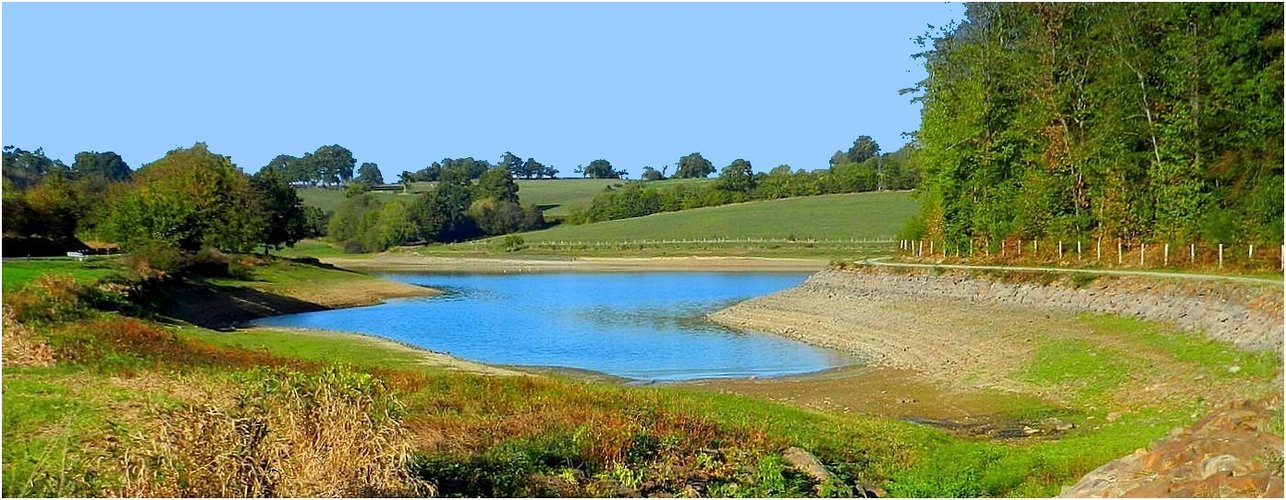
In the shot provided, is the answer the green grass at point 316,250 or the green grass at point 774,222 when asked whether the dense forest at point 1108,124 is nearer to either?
the green grass at point 774,222

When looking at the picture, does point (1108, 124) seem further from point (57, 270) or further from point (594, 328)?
point (57, 270)


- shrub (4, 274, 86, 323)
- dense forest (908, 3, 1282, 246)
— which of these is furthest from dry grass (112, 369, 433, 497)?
dense forest (908, 3, 1282, 246)

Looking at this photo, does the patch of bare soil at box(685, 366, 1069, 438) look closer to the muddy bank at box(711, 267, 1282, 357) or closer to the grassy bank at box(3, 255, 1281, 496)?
the grassy bank at box(3, 255, 1281, 496)

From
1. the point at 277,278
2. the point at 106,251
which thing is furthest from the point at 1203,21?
the point at 106,251

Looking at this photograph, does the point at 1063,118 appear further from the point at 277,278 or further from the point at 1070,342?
the point at 277,278

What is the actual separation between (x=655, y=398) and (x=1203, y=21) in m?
26.1

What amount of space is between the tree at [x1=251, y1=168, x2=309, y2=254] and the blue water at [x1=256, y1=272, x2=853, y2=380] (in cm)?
1436

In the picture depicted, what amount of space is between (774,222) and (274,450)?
13057 centimetres

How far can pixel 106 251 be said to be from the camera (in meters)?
73.2

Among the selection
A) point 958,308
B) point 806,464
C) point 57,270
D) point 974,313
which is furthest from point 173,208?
point 806,464

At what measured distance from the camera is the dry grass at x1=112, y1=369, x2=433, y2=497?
9.66 m

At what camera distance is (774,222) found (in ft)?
456

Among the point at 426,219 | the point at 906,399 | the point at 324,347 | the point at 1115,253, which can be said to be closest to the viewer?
the point at 906,399

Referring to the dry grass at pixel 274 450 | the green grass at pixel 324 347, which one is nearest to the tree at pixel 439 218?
the green grass at pixel 324 347
